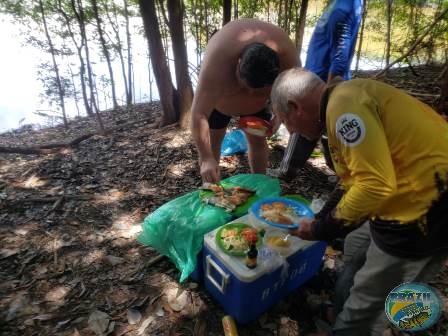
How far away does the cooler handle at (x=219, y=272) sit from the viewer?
6.50ft

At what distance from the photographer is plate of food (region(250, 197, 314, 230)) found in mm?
2062

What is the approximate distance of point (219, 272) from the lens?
2.04 meters

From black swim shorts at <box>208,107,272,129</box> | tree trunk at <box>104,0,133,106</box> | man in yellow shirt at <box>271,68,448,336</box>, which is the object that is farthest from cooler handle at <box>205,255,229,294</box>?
tree trunk at <box>104,0,133,106</box>

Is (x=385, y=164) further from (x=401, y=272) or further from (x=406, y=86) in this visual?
(x=406, y=86)

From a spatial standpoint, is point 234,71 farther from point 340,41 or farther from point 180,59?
point 180,59

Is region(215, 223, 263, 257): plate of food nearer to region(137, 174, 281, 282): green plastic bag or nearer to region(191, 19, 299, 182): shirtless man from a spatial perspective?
region(137, 174, 281, 282): green plastic bag

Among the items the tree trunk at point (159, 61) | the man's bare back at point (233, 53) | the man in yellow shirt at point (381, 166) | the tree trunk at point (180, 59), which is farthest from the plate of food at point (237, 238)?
the tree trunk at point (159, 61)

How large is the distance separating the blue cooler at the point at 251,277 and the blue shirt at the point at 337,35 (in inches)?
69.5

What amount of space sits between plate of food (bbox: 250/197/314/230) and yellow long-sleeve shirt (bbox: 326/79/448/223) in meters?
0.64

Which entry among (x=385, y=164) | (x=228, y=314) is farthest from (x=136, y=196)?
(x=385, y=164)

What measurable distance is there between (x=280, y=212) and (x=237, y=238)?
39 centimetres

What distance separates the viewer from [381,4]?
11.1 meters

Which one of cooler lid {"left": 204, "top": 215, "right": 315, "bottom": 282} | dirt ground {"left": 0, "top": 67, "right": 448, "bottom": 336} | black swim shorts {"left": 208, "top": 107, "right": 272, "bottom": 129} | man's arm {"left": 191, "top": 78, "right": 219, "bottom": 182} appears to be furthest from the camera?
black swim shorts {"left": 208, "top": 107, "right": 272, "bottom": 129}

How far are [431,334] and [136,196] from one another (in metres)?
3.08
